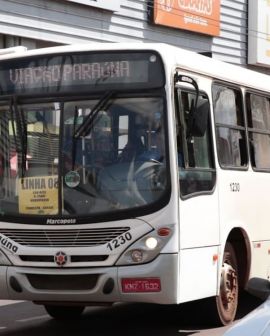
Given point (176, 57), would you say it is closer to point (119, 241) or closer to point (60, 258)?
point (119, 241)

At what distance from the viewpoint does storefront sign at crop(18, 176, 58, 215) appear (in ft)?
23.0

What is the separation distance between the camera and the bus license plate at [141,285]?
663cm

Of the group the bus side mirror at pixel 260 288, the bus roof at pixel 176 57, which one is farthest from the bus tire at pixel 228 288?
the bus side mirror at pixel 260 288

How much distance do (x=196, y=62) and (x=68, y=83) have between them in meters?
1.32

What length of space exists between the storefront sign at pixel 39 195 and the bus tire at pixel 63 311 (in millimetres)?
1913

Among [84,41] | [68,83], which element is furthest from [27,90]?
[84,41]

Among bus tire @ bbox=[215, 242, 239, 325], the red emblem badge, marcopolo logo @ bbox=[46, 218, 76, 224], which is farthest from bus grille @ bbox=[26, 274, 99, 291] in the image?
bus tire @ bbox=[215, 242, 239, 325]

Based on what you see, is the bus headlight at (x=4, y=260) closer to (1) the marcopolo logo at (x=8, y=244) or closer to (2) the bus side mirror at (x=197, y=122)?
(1) the marcopolo logo at (x=8, y=244)

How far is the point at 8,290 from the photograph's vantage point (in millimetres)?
7004

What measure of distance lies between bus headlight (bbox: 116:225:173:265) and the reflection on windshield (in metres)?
0.31

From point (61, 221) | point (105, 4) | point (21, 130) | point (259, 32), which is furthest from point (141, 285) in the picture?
point (259, 32)

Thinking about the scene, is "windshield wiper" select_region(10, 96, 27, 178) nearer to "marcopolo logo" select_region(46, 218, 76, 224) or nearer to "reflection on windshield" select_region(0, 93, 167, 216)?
"reflection on windshield" select_region(0, 93, 167, 216)

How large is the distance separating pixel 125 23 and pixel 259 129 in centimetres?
977

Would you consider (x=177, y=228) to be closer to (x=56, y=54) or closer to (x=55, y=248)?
(x=55, y=248)
